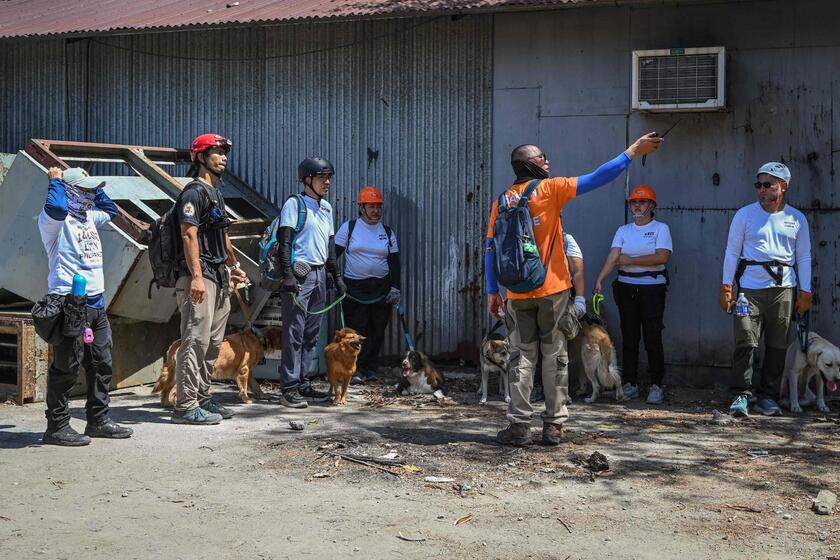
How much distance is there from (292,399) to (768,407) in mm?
4252

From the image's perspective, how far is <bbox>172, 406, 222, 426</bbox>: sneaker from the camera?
27.7 ft

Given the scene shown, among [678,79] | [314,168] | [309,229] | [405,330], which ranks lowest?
[405,330]

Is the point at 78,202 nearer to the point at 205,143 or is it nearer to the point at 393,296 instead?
the point at 205,143

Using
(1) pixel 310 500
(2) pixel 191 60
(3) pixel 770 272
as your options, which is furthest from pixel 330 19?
(1) pixel 310 500

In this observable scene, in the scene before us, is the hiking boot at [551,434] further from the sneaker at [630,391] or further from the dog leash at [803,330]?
the dog leash at [803,330]

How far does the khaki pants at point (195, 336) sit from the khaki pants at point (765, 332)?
447cm

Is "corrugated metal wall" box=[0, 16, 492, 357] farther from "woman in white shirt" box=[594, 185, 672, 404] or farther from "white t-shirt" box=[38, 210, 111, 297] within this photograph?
"white t-shirt" box=[38, 210, 111, 297]

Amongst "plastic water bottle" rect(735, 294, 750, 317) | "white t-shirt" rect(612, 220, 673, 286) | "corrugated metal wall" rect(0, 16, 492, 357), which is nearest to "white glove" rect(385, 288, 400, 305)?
"corrugated metal wall" rect(0, 16, 492, 357)

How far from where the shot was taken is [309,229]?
9445 millimetres

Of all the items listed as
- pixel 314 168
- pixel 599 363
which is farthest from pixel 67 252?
pixel 599 363

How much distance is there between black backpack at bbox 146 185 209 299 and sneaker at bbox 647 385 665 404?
4.44m

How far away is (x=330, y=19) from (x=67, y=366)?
479 cm

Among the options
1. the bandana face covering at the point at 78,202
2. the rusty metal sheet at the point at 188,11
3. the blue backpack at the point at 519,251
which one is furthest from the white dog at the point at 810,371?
the bandana face covering at the point at 78,202

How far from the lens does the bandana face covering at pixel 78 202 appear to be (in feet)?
24.6
